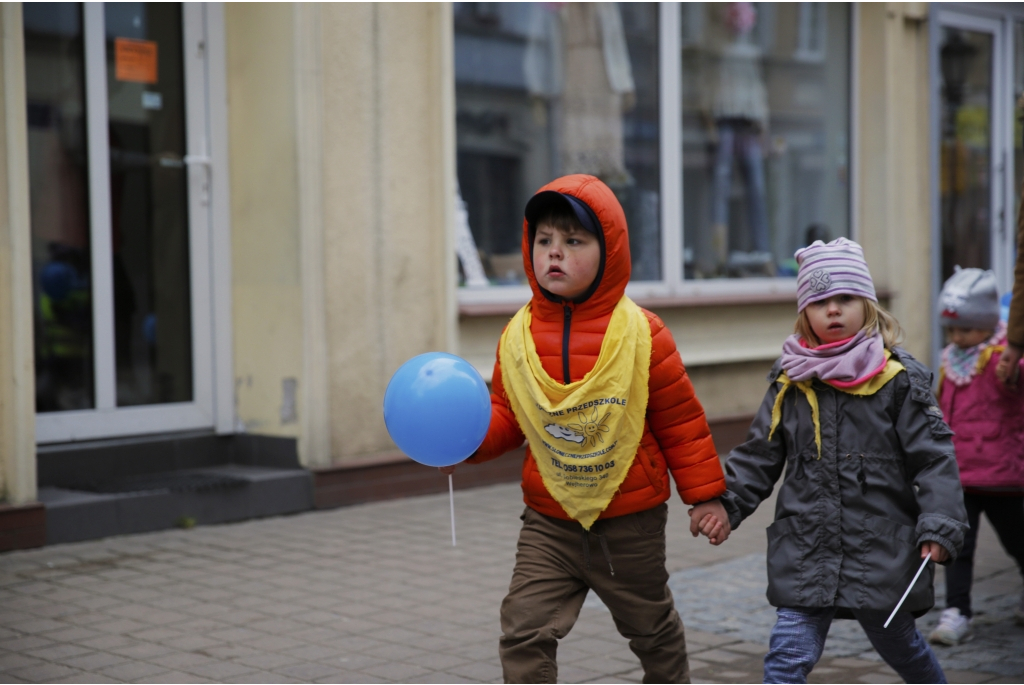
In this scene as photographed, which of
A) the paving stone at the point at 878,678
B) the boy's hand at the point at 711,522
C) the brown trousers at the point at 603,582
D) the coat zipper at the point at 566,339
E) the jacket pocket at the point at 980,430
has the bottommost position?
the paving stone at the point at 878,678

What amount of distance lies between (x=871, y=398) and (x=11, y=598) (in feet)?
12.1

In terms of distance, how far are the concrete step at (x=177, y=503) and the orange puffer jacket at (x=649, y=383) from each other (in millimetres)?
3450

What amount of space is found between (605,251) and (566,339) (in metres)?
0.27

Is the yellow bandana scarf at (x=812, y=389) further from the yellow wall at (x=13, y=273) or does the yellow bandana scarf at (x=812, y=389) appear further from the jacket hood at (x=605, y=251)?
the yellow wall at (x=13, y=273)

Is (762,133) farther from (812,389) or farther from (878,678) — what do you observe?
(812,389)

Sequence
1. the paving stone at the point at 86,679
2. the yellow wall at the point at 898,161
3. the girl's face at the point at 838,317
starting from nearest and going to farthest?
the girl's face at the point at 838,317, the paving stone at the point at 86,679, the yellow wall at the point at 898,161

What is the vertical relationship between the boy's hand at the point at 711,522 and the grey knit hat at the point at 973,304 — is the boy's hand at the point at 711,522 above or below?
below

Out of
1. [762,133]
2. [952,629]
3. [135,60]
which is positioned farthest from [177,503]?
[762,133]

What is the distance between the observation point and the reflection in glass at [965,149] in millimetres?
12000

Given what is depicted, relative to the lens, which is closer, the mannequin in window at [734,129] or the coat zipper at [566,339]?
the coat zipper at [566,339]

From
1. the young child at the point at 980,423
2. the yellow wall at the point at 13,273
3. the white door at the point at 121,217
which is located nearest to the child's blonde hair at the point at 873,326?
the young child at the point at 980,423

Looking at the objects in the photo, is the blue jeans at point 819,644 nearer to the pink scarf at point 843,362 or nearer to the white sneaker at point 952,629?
the pink scarf at point 843,362

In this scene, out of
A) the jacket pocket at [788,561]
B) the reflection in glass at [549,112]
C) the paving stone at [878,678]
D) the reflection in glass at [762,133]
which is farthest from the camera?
the reflection in glass at [762,133]

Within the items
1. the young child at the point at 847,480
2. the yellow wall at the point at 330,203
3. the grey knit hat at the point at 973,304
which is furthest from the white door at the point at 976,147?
the young child at the point at 847,480
